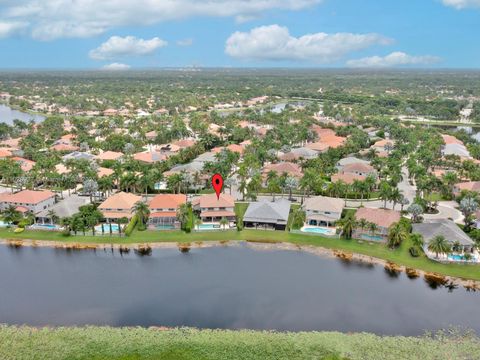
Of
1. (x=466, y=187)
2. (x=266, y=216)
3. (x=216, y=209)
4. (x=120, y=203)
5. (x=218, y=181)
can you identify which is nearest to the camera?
(x=266, y=216)

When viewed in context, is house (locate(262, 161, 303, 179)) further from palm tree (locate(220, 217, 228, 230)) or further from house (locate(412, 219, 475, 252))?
house (locate(412, 219, 475, 252))

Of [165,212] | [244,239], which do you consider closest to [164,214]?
[165,212]

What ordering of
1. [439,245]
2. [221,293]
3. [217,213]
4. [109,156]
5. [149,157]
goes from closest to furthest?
[221,293], [439,245], [217,213], [109,156], [149,157]

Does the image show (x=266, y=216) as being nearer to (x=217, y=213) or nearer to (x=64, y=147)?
(x=217, y=213)

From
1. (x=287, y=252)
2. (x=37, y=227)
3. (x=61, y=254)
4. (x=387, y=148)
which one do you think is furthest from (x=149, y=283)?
(x=387, y=148)

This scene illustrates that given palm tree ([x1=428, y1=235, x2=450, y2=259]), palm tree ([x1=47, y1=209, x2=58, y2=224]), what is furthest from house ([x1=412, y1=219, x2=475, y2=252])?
palm tree ([x1=47, y1=209, x2=58, y2=224])

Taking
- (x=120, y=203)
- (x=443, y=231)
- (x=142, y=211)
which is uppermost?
(x=120, y=203)

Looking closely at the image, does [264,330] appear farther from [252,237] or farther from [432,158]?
[432,158]

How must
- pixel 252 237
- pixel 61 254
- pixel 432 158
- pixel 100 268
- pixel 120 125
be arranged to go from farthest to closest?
1. pixel 120 125
2. pixel 432 158
3. pixel 252 237
4. pixel 61 254
5. pixel 100 268
